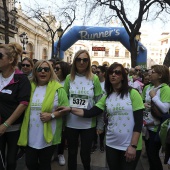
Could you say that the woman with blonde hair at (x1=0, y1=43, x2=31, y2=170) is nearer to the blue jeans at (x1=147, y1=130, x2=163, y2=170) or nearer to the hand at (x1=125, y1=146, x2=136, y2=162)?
the hand at (x1=125, y1=146, x2=136, y2=162)

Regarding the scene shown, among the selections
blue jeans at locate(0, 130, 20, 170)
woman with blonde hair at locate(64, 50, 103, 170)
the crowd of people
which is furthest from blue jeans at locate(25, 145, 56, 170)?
woman with blonde hair at locate(64, 50, 103, 170)

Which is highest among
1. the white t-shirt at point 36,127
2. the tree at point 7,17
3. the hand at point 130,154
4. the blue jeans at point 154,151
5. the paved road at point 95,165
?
the tree at point 7,17

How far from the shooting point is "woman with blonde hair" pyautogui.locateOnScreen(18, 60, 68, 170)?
104 inches

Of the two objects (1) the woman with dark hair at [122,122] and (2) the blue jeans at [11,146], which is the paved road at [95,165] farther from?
(1) the woman with dark hair at [122,122]

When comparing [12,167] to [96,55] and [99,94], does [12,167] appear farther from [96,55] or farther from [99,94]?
[96,55]

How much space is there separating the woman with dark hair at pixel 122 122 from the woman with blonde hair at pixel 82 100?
45 centimetres

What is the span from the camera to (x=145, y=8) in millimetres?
15055

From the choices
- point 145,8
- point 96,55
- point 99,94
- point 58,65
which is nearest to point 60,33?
point 145,8

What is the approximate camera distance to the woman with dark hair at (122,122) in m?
2.47

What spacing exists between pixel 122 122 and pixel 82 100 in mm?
765

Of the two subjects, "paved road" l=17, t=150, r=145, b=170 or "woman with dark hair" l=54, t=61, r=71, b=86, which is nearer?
"paved road" l=17, t=150, r=145, b=170

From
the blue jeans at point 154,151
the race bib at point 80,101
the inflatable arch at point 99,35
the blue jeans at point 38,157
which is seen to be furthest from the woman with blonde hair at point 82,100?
the inflatable arch at point 99,35

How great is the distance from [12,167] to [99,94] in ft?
4.76

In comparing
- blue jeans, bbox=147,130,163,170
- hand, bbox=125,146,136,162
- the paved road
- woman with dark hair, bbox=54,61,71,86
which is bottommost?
the paved road
